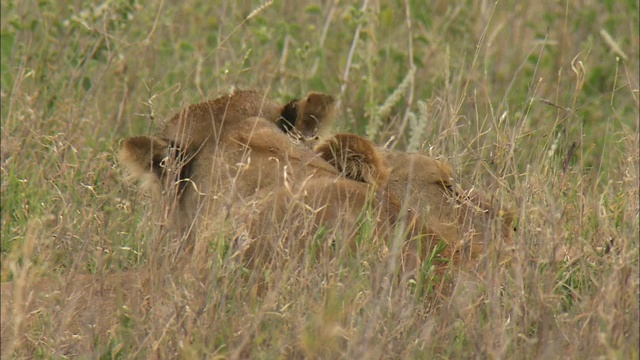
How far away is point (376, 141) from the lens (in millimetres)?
5945

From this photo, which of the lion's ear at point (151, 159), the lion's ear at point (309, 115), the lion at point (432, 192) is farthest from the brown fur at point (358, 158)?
the lion's ear at point (151, 159)

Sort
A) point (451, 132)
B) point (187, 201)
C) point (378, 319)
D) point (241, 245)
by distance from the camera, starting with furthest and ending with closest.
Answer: point (451, 132), point (187, 201), point (241, 245), point (378, 319)

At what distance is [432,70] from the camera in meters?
6.85

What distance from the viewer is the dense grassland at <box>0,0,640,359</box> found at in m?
3.18

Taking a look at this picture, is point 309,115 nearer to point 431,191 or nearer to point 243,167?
point 431,191

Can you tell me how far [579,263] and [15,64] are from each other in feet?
11.7

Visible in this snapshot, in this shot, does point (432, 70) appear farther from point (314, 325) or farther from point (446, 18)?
point (314, 325)

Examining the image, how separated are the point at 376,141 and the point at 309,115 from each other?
1.80 meters

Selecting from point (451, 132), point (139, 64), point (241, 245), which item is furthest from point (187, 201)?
point (139, 64)

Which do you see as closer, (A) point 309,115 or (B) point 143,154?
(B) point 143,154

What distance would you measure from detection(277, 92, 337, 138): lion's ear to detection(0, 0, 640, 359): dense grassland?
276mm

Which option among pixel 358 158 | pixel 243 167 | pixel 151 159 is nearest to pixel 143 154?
pixel 151 159

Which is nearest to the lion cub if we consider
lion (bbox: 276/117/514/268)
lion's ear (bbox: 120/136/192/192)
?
lion (bbox: 276/117/514/268)

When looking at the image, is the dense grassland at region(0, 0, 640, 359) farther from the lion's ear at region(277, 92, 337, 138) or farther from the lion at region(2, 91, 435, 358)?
the lion's ear at region(277, 92, 337, 138)
